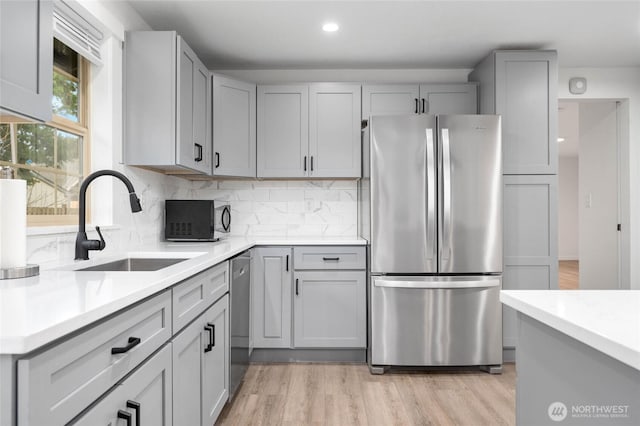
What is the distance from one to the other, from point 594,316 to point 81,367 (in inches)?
44.4

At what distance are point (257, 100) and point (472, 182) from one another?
189cm

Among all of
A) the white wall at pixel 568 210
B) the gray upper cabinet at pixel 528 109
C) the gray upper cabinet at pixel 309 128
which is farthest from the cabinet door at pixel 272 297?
the white wall at pixel 568 210

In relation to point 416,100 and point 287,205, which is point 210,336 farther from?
point 416,100

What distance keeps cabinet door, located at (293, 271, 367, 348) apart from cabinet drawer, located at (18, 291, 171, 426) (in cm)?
190

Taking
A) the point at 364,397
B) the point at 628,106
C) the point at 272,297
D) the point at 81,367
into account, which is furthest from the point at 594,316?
the point at 628,106

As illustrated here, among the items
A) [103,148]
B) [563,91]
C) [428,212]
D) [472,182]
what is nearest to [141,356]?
[103,148]

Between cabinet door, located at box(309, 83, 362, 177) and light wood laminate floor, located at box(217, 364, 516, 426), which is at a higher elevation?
cabinet door, located at box(309, 83, 362, 177)

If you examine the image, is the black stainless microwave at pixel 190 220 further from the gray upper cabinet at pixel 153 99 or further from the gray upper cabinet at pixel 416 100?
the gray upper cabinet at pixel 416 100

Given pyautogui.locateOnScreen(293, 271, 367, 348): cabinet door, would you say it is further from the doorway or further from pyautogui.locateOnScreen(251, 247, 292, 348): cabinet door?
the doorway

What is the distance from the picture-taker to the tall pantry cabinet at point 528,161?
10.4ft

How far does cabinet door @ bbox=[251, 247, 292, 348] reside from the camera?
3086 millimetres

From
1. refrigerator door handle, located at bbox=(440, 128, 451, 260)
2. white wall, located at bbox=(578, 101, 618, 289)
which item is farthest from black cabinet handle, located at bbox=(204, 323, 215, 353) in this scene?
white wall, located at bbox=(578, 101, 618, 289)

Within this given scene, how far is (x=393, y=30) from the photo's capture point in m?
2.95

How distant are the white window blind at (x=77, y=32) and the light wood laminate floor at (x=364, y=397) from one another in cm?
215
